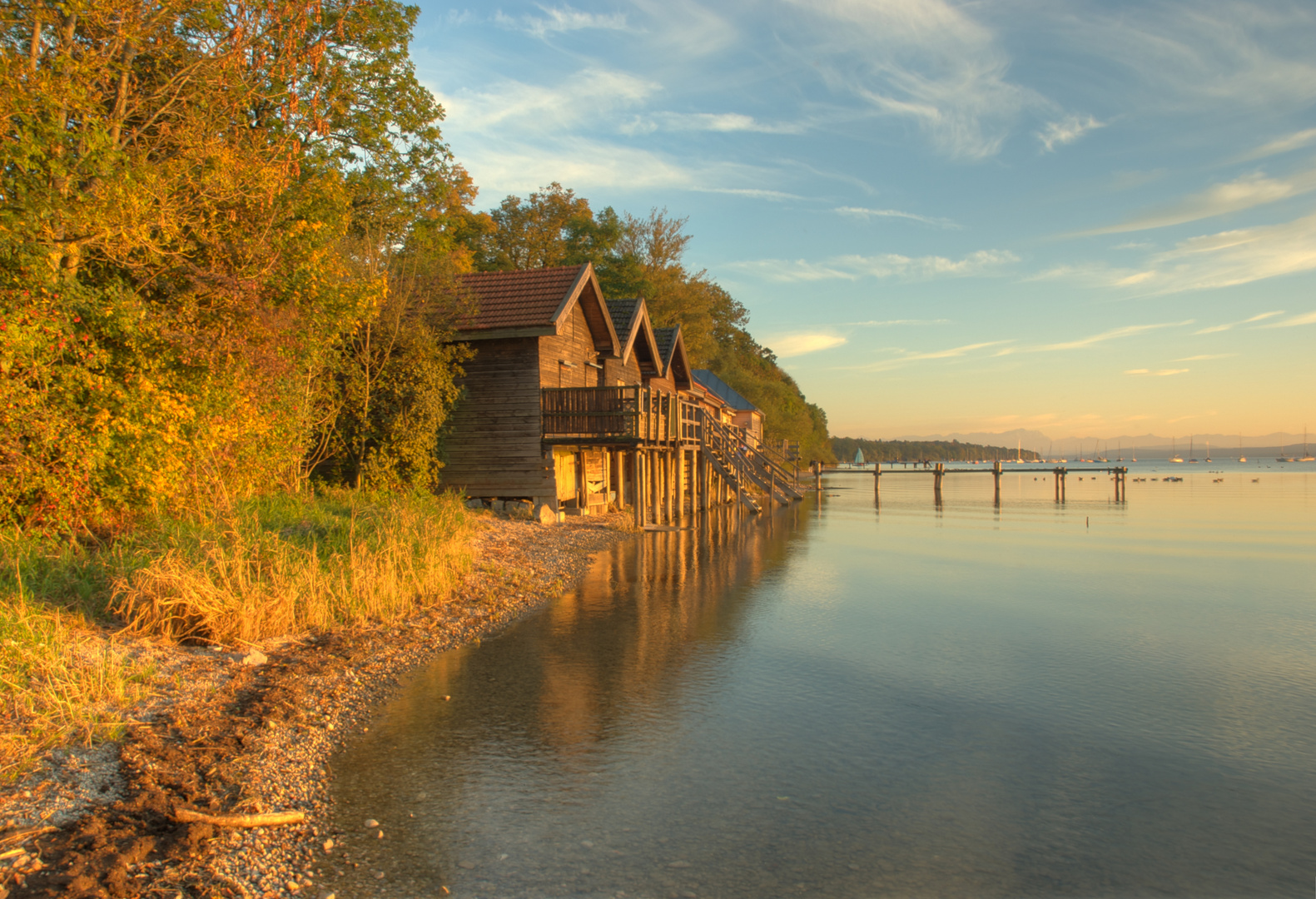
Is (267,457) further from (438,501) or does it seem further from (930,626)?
(930,626)

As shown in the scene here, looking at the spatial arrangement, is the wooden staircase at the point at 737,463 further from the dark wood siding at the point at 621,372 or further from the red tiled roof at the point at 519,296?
the red tiled roof at the point at 519,296

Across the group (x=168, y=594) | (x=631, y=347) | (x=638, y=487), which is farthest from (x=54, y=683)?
(x=631, y=347)

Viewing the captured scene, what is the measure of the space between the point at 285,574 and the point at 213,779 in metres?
4.63

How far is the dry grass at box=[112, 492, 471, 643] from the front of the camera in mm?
8758

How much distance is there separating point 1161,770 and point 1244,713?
237cm

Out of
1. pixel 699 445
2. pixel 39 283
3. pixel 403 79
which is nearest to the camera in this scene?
pixel 39 283

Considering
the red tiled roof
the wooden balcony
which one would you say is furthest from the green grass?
the red tiled roof

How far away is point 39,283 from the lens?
397 inches

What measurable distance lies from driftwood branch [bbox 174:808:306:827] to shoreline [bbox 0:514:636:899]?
1.7 inches

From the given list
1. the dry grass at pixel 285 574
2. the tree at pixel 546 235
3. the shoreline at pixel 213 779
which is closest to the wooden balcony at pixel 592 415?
the dry grass at pixel 285 574

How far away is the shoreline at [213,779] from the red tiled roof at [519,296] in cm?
→ 1251

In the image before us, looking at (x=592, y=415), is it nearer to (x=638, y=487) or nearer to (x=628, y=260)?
(x=638, y=487)

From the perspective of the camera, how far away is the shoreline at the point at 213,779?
443 centimetres

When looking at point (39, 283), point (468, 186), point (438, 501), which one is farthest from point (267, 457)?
point (468, 186)
